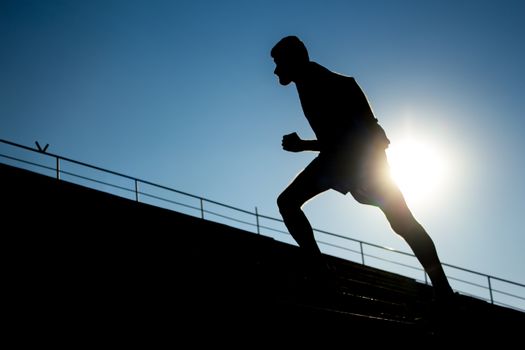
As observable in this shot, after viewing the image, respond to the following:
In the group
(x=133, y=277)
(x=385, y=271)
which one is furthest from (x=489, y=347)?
(x=385, y=271)

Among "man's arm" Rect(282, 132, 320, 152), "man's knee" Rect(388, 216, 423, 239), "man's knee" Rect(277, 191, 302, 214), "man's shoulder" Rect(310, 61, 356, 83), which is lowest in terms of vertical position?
"man's knee" Rect(388, 216, 423, 239)

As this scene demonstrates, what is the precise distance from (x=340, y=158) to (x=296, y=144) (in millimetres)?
473

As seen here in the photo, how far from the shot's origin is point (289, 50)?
12.8 ft

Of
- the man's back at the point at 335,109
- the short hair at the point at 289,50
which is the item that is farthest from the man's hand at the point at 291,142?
the short hair at the point at 289,50

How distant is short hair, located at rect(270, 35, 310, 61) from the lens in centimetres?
388

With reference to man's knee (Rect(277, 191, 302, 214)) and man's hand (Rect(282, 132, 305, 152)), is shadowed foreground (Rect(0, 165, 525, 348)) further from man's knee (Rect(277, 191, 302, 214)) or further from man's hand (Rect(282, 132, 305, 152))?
man's hand (Rect(282, 132, 305, 152))

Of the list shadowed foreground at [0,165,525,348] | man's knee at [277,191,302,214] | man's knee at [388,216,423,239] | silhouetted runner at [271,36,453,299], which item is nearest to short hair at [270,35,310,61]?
silhouetted runner at [271,36,453,299]

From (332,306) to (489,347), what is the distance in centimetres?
101

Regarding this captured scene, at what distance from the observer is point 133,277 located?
2.65 metres

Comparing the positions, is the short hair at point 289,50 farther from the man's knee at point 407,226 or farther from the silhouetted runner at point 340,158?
the man's knee at point 407,226

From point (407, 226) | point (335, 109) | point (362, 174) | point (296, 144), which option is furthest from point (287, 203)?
point (407, 226)

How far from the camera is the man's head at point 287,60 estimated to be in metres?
3.88

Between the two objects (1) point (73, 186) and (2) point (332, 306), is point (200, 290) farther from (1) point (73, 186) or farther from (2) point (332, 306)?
(1) point (73, 186)

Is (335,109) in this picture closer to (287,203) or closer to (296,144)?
(296,144)
